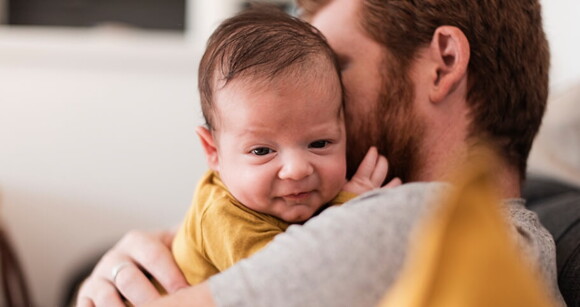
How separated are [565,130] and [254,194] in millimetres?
1160

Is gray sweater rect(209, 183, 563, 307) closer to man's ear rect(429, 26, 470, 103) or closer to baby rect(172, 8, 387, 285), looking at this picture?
baby rect(172, 8, 387, 285)

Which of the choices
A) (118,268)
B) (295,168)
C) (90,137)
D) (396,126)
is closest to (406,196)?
(295,168)

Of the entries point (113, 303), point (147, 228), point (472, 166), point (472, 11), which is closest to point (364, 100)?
point (472, 11)

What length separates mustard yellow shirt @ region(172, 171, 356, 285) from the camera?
98 centimetres

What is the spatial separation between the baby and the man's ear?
22cm

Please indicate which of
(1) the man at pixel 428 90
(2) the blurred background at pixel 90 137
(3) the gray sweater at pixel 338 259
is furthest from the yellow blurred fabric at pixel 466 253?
(2) the blurred background at pixel 90 137

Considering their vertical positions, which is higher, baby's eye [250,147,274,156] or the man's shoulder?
the man's shoulder

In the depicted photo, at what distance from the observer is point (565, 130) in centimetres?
183

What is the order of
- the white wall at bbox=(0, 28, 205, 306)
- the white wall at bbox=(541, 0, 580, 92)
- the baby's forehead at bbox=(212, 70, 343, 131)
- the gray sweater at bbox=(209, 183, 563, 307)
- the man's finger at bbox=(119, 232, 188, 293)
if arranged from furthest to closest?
1. the white wall at bbox=(0, 28, 205, 306)
2. the white wall at bbox=(541, 0, 580, 92)
3. the man's finger at bbox=(119, 232, 188, 293)
4. the baby's forehead at bbox=(212, 70, 343, 131)
5. the gray sweater at bbox=(209, 183, 563, 307)

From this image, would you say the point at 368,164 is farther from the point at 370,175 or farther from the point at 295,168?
the point at 295,168

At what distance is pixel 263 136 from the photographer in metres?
0.99

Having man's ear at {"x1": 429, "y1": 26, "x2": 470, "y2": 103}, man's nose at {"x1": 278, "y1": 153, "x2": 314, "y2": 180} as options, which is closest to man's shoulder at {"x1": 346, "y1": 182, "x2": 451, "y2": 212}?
man's nose at {"x1": 278, "y1": 153, "x2": 314, "y2": 180}

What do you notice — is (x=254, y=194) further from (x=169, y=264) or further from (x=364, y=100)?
(x=364, y=100)

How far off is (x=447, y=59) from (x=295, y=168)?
396 mm
